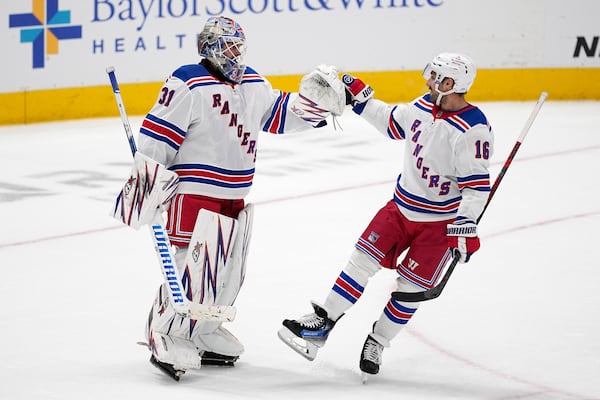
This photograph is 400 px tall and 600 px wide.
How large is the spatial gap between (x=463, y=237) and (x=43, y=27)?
5.12 m

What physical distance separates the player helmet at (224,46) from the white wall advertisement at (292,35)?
454 cm

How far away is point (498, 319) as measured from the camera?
15.3 ft

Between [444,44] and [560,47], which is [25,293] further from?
[560,47]

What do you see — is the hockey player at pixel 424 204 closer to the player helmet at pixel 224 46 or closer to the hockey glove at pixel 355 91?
the hockey glove at pixel 355 91

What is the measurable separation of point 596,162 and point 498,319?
335 centimetres

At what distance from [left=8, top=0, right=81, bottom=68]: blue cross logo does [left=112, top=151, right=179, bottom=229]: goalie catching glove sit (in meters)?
4.62

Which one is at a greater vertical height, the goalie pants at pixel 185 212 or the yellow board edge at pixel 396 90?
the goalie pants at pixel 185 212

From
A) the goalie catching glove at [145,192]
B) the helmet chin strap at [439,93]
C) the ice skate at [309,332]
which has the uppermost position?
the helmet chin strap at [439,93]

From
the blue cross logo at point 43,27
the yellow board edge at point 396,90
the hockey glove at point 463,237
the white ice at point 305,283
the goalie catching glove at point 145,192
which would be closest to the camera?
the goalie catching glove at point 145,192

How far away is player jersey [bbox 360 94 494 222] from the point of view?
12.4ft

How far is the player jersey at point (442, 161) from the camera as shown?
3.78 m

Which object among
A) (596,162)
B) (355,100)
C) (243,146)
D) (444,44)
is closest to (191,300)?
(243,146)

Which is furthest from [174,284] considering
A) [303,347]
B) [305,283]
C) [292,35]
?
[292,35]

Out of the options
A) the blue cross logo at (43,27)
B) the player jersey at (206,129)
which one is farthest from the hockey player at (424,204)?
the blue cross logo at (43,27)
